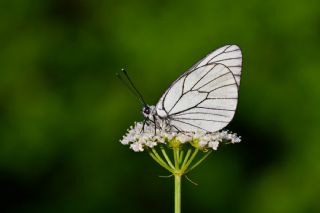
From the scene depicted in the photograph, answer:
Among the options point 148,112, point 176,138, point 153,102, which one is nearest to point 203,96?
point 148,112

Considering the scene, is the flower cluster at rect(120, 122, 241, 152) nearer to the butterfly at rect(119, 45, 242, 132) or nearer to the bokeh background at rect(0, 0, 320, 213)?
the butterfly at rect(119, 45, 242, 132)

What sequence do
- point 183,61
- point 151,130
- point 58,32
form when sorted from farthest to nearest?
point 58,32 < point 183,61 < point 151,130

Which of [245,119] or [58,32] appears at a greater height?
[58,32]

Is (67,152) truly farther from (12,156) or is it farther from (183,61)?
(183,61)

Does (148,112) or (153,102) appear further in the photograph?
(153,102)

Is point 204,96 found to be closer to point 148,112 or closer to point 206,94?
Answer: point 206,94

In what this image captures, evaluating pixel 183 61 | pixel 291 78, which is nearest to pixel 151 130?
pixel 183 61

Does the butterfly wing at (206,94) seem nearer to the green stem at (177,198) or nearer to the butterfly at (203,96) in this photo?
the butterfly at (203,96)

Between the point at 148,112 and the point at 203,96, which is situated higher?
the point at 203,96
